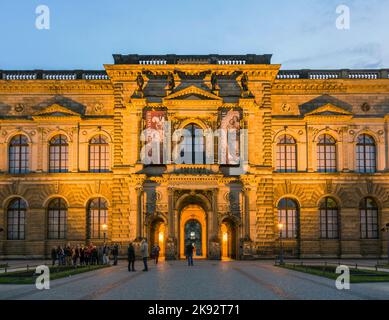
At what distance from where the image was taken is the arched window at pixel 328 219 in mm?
52781

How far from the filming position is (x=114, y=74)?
170 ft

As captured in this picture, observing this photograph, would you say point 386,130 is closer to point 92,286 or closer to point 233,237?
point 233,237

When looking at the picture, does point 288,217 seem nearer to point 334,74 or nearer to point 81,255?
point 334,74

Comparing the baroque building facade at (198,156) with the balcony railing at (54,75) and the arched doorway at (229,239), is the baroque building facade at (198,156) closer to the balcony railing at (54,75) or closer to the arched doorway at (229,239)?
the balcony railing at (54,75)

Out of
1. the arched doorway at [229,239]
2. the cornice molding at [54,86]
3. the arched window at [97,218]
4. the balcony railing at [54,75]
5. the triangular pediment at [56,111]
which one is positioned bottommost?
the arched doorway at [229,239]

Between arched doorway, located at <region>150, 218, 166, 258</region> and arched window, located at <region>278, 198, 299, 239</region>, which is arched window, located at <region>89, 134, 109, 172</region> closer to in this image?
arched doorway, located at <region>150, 218, 166, 258</region>

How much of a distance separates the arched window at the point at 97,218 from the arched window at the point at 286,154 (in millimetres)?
15393

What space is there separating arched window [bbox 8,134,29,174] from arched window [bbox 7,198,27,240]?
8.86 feet

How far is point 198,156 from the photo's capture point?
50875 mm

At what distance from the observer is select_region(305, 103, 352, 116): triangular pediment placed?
5281cm

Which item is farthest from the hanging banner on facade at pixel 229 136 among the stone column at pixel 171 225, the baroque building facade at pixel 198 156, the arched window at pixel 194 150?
the stone column at pixel 171 225

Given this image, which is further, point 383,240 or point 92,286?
point 383,240
